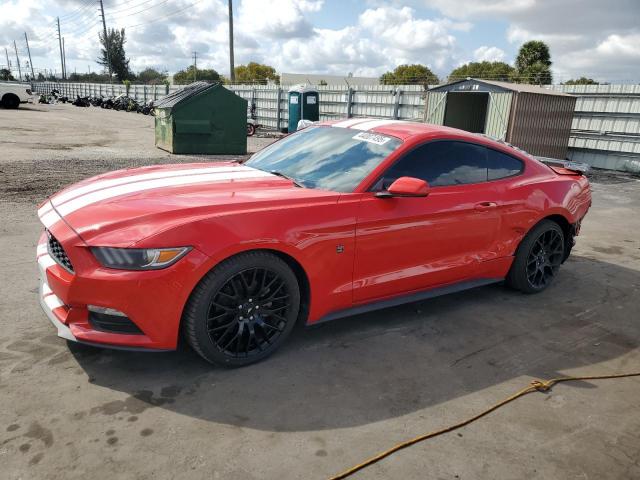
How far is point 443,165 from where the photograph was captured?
390 cm

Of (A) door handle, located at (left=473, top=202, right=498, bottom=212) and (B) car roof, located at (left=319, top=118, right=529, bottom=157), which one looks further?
(A) door handle, located at (left=473, top=202, right=498, bottom=212)

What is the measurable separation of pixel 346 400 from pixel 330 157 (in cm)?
180

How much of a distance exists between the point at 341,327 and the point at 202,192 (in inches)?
57.5

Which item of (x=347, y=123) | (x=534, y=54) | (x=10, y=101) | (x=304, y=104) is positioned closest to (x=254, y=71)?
(x=534, y=54)

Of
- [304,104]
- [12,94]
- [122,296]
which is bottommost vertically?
[122,296]

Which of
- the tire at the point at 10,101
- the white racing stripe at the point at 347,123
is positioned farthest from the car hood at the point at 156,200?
the tire at the point at 10,101

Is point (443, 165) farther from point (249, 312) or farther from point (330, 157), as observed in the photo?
point (249, 312)

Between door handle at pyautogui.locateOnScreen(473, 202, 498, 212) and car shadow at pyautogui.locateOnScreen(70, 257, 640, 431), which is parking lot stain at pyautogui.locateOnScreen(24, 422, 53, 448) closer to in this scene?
car shadow at pyautogui.locateOnScreen(70, 257, 640, 431)

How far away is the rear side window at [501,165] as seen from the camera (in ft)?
13.8

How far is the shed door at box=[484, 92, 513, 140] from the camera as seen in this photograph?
13.5 m

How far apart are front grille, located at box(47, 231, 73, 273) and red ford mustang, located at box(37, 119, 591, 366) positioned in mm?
12

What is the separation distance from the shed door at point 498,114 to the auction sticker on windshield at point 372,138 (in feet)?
35.6

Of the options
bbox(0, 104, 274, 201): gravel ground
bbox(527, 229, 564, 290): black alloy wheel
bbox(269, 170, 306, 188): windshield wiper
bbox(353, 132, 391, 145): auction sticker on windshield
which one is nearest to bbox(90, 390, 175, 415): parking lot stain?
bbox(269, 170, 306, 188): windshield wiper

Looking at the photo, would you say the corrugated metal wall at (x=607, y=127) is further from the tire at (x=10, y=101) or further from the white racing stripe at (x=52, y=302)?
the tire at (x=10, y=101)
